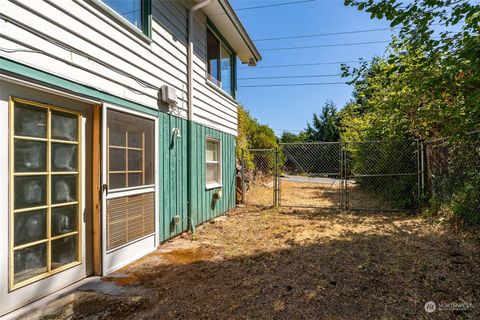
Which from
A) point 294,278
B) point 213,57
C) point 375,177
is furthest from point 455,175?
point 213,57

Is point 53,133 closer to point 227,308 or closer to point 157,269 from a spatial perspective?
point 157,269

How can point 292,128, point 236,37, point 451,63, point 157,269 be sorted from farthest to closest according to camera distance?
point 292,128
point 236,37
point 157,269
point 451,63

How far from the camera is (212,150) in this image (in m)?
6.45

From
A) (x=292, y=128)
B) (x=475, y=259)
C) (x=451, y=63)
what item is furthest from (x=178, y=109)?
(x=292, y=128)

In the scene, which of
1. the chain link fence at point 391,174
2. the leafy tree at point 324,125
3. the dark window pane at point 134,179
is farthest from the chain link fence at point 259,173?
the leafy tree at point 324,125

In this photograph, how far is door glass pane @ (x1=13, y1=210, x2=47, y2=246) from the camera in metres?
2.33

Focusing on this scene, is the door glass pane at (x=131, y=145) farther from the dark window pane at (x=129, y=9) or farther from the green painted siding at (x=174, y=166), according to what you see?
the dark window pane at (x=129, y=9)

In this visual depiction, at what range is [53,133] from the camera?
266cm

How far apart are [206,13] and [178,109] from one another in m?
2.27

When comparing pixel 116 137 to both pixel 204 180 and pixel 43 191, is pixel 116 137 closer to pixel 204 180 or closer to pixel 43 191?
pixel 43 191

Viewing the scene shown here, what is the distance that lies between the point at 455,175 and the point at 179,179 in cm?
520

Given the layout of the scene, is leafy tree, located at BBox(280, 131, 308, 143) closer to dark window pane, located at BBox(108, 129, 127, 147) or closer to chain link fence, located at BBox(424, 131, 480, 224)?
chain link fence, located at BBox(424, 131, 480, 224)

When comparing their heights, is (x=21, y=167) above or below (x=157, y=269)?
above

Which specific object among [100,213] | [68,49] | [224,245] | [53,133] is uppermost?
[68,49]
